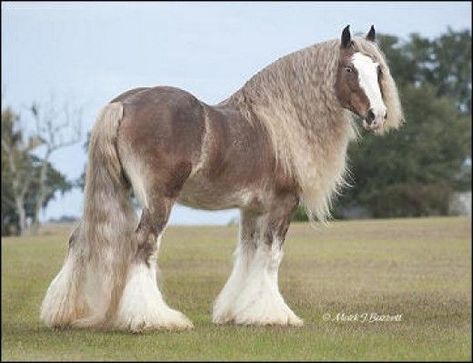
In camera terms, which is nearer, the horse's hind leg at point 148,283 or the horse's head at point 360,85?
the horse's hind leg at point 148,283

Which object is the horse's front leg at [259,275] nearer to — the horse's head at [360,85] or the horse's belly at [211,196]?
the horse's belly at [211,196]

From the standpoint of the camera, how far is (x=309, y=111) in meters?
9.75

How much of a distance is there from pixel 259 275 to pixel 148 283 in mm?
1528

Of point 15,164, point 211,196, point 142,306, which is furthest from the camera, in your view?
point 15,164

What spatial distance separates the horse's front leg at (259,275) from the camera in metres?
9.33

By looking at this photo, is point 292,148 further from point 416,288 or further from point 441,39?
point 441,39

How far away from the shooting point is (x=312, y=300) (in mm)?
13023

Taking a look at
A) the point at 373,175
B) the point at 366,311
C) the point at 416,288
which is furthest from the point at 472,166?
the point at 366,311

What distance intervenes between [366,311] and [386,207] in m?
43.9

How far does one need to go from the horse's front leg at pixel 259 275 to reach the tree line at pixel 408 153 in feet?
114

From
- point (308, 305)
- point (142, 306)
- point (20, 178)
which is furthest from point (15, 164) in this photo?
point (142, 306)

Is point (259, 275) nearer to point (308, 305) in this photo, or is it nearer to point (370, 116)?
point (370, 116)

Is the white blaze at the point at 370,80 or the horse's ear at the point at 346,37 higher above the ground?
the horse's ear at the point at 346,37

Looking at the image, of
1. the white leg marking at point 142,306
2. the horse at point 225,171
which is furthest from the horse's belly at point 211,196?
the white leg marking at point 142,306
